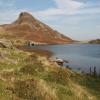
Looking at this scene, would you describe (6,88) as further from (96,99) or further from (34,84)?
(96,99)

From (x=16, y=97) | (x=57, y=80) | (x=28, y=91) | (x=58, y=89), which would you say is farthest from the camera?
(x=57, y=80)

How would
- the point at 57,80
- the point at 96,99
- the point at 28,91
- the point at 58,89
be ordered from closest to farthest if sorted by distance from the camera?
the point at 28,91
the point at 58,89
the point at 96,99
the point at 57,80

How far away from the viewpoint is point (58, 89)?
17.0m

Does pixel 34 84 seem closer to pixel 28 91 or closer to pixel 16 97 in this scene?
pixel 28 91

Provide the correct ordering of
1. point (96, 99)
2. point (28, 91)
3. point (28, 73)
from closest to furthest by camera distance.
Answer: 1. point (28, 91)
2. point (96, 99)
3. point (28, 73)

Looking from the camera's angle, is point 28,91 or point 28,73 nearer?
point 28,91

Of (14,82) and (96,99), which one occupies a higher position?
(14,82)

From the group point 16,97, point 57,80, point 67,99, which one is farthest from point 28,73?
point 16,97

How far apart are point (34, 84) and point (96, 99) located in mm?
5222

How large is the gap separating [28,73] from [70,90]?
4.72m

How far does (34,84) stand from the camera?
574 inches

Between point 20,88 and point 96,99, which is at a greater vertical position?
point 20,88

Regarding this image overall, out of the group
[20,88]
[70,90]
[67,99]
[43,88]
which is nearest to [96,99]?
[70,90]

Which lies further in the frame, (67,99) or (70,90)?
(70,90)
